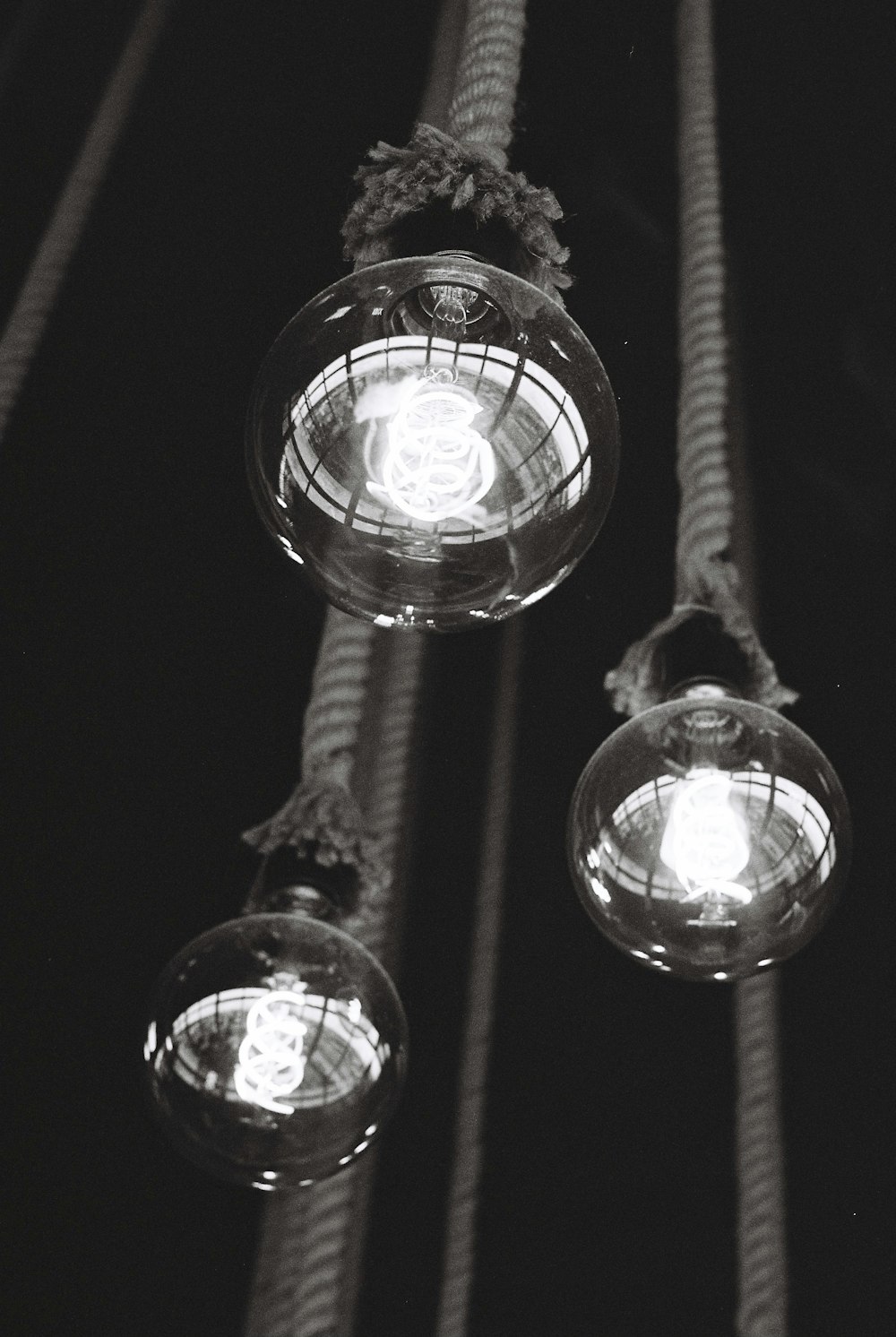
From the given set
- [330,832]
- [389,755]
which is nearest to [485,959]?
[389,755]

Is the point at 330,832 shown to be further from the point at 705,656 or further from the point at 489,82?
the point at 489,82

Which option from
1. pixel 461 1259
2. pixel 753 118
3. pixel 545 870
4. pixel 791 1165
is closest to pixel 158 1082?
pixel 461 1259

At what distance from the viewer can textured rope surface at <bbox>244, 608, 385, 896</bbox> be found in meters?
1.06

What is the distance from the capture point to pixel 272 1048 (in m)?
0.95

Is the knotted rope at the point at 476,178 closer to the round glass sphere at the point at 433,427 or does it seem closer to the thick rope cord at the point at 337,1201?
the round glass sphere at the point at 433,427

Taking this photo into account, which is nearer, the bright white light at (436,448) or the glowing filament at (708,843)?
the bright white light at (436,448)

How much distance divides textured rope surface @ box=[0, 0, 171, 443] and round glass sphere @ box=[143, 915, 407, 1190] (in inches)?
28.2

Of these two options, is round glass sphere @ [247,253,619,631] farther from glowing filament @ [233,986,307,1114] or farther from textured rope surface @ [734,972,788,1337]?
textured rope surface @ [734,972,788,1337]

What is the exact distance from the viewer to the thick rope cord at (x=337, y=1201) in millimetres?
1178

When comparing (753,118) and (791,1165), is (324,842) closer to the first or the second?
(753,118)

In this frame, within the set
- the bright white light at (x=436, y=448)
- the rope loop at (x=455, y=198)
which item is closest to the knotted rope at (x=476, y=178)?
the rope loop at (x=455, y=198)

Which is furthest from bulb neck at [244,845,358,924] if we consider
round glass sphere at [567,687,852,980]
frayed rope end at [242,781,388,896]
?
round glass sphere at [567,687,852,980]

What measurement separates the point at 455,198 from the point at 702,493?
34 centimetres

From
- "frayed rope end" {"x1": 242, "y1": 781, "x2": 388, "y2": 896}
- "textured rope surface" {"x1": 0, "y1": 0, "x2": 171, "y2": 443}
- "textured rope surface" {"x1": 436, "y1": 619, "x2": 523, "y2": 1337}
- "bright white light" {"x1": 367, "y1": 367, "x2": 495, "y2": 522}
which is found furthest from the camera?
"textured rope surface" {"x1": 436, "y1": 619, "x2": 523, "y2": 1337}
